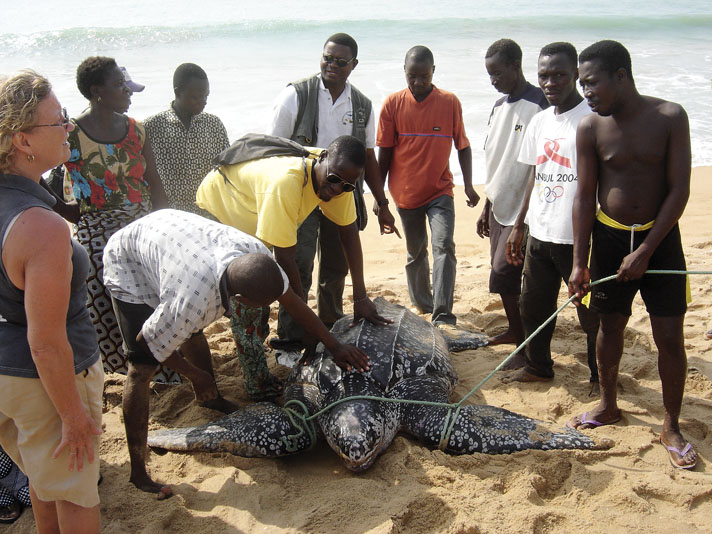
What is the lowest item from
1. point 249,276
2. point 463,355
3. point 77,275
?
point 463,355

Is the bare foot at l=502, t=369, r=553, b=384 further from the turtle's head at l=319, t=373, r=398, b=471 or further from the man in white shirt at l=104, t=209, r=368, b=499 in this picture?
the man in white shirt at l=104, t=209, r=368, b=499

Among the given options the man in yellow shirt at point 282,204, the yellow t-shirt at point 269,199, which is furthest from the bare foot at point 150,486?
the yellow t-shirt at point 269,199

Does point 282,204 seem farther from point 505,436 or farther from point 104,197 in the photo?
point 505,436

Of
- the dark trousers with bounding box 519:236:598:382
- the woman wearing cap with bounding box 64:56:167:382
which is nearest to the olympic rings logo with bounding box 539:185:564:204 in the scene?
the dark trousers with bounding box 519:236:598:382

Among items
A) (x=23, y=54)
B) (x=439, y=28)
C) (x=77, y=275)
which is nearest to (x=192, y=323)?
(x=77, y=275)

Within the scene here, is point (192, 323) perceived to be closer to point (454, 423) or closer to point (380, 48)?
point (454, 423)

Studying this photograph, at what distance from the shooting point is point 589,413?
9.00 feet

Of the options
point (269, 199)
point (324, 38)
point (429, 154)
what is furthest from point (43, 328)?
point (324, 38)

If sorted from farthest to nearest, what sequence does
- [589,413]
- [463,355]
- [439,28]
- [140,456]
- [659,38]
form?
[439,28] < [659,38] < [463,355] < [589,413] < [140,456]

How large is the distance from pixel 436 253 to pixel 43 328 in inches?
108

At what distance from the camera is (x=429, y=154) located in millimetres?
3910

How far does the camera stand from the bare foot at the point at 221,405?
9.66 feet

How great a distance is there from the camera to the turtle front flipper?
8.46 feet

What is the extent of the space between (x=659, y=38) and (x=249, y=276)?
60.3 ft
